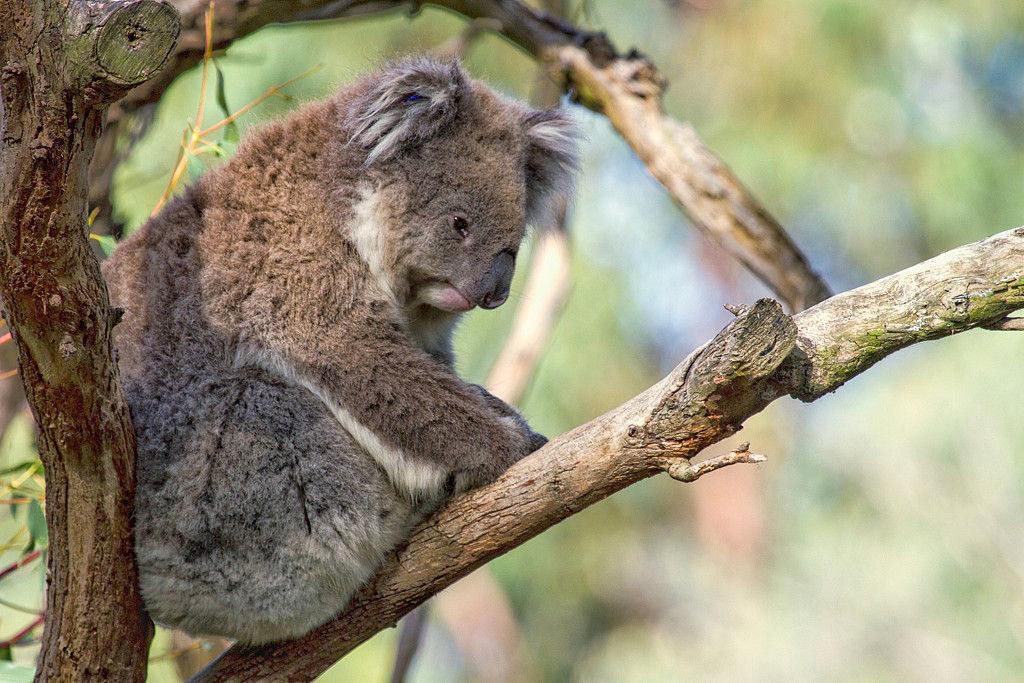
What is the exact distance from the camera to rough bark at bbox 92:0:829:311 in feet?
10.00

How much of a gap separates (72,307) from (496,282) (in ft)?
3.58

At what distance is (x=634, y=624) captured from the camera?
1039 cm

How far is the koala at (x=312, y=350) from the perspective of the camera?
212cm

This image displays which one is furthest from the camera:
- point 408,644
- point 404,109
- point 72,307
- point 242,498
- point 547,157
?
point 408,644

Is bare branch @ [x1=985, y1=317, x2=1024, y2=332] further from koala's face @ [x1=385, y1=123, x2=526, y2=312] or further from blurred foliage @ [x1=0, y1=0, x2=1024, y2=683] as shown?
blurred foliage @ [x1=0, y1=0, x2=1024, y2=683]

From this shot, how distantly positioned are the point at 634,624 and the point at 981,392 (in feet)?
14.8

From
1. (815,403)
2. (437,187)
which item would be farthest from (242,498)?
(815,403)

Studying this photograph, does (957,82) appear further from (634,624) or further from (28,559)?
(28,559)

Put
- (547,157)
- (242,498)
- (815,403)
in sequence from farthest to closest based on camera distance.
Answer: (815,403) → (547,157) → (242,498)

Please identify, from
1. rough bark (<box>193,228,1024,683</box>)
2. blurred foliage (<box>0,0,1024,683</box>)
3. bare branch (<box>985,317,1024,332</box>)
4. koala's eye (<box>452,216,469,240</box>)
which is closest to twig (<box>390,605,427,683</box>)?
rough bark (<box>193,228,1024,683</box>)

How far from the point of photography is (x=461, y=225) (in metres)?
2.42

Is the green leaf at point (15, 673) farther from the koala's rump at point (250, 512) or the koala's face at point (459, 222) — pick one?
the koala's face at point (459, 222)

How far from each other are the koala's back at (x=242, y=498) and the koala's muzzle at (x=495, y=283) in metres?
0.50

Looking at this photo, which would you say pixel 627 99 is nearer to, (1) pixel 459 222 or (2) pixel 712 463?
(1) pixel 459 222
